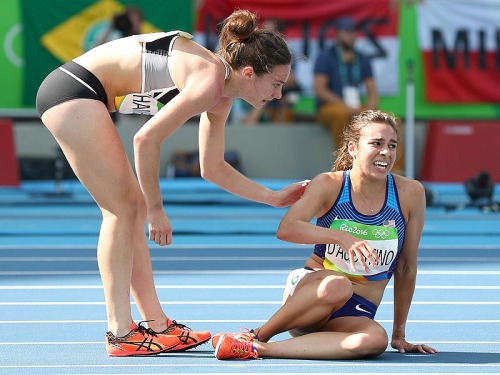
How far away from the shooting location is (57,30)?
15609 millimetres

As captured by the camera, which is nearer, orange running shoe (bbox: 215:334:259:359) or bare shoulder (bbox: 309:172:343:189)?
orange running shoe (bbox: 215:334:259:359)

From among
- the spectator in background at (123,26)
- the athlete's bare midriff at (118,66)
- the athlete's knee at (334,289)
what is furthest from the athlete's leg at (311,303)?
the spectator in background at (123,26)

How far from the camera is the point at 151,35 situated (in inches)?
193

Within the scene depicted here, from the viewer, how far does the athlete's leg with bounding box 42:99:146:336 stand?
480cm

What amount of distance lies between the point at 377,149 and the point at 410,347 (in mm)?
844

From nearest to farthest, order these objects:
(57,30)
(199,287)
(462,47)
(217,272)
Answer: (199,287) → (217,272) → (57,30) → (462,47)

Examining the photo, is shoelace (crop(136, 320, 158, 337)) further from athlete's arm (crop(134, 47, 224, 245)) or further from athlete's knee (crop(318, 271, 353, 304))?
athlete's knee (crop(318, 271, 353, 304))

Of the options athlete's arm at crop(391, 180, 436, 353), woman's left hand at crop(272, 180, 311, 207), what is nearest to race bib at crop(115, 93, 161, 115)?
woman's left hand at crop(272, 180, 311, 207)

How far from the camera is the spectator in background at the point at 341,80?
13812 millimetres

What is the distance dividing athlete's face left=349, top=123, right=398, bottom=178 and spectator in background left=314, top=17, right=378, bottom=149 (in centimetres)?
864

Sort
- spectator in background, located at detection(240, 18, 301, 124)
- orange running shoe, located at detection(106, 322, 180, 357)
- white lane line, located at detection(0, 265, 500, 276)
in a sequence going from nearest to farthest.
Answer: orange running shoe, located at detection(106, 322, 180, 357)
white lane line, located at detection(0, 265, 500, 276)
spectator in background, located at detection(240, 18, 301, 124)

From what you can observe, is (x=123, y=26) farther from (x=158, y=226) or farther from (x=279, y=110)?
(x=158, y=226)

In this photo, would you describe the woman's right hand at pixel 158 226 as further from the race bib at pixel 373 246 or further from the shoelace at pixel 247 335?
the race bib at pixel 373 246

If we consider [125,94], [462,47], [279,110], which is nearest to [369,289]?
[125,94]
